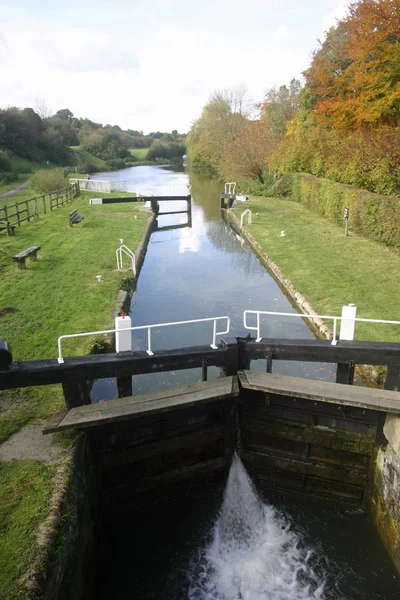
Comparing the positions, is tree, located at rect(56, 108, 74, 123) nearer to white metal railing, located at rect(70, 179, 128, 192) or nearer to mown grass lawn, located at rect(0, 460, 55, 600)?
white metal railing, located at rect(70, 179, 128, 192)

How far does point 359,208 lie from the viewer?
62.4 ft

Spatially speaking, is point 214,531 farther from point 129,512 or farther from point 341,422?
point 341,422

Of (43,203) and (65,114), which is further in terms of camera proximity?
(65,114)

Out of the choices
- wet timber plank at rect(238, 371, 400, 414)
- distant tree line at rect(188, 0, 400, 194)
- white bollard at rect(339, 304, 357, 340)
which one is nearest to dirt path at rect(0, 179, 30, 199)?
distant tree line at rect(188, 0, 400, 194)

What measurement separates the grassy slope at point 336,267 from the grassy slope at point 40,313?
18.8 feet

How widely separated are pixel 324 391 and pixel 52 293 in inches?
323

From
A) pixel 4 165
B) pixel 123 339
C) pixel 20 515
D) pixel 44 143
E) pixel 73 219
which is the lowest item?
pixel 20 515

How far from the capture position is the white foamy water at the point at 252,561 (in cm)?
538

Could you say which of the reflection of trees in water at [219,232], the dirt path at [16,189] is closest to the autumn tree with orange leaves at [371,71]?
the reflection of trees in water at [219,232]

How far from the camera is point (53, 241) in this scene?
722 inches

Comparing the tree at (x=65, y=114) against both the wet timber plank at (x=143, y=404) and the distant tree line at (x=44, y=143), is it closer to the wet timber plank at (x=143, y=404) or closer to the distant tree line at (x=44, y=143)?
the distant tree line at (x=44, y=143)

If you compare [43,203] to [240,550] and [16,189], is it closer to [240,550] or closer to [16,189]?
[16,189]

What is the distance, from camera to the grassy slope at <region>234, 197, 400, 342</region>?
1066cm

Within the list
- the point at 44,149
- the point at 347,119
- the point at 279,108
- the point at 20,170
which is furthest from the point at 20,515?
the point at 44,149
